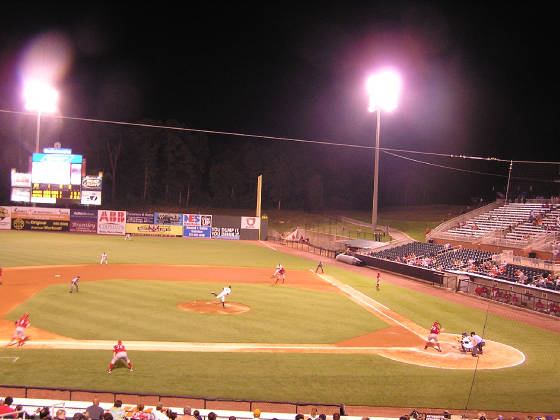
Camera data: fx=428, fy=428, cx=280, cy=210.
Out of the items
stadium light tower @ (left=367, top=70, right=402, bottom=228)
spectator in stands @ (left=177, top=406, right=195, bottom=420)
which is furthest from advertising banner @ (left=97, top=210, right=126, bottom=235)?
spectator in stands @ (left=177, top=406, right=195, bottom=420)

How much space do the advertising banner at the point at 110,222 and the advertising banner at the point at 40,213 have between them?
430 centimetres

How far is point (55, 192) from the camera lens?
4794 centimetres

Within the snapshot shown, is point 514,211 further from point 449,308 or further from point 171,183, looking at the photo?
point 171,183

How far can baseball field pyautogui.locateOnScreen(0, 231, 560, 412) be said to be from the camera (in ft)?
41.1

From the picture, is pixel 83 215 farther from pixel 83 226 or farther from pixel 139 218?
pixel 139 218

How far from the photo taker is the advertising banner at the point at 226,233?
64562 mm

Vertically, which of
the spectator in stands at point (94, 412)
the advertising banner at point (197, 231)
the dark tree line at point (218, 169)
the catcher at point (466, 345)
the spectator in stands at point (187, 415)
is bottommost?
the catcher at point (466, 345)

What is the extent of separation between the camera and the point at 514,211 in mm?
41844

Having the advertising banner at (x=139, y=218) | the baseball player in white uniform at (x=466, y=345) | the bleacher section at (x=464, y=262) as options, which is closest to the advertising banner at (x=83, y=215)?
the advertising banner at (x=139, y=218)

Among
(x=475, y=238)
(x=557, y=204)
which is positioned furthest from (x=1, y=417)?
(x=557, y=204)

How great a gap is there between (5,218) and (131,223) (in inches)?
638

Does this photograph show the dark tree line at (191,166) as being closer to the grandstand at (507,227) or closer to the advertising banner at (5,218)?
the advertising banner at (5,218)

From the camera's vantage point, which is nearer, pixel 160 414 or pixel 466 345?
pixel 160 414

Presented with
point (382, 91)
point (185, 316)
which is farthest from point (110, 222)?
point (185, 316)
